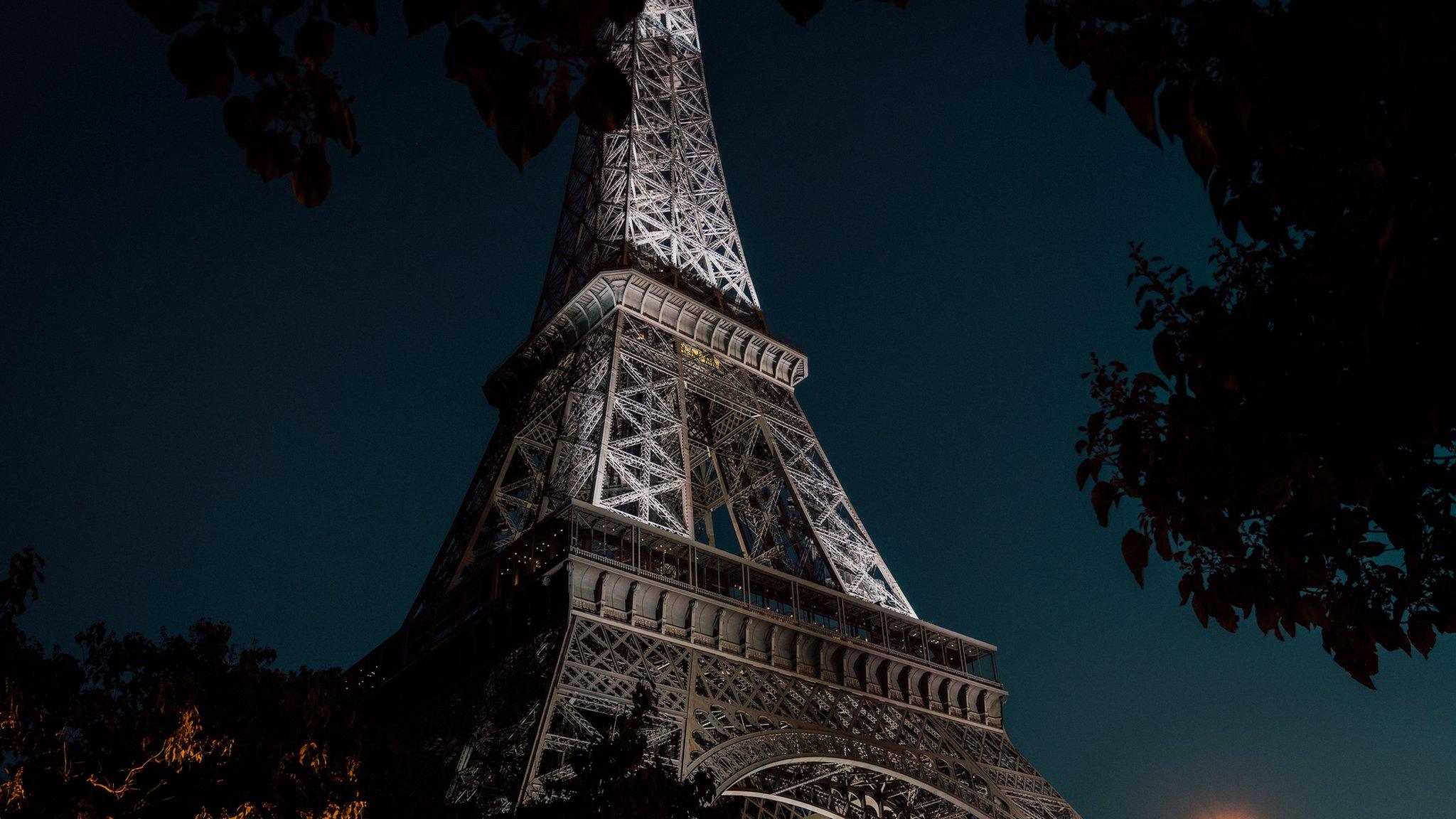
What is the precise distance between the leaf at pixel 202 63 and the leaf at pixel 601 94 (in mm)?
1190

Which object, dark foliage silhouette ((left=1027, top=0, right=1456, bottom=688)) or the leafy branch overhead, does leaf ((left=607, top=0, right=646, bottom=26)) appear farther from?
dark foliage silhouette ((left=1027, top=0, right=1456, bottom=688))

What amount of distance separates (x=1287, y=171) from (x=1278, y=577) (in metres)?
2.46

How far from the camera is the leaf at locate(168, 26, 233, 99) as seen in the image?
357cm

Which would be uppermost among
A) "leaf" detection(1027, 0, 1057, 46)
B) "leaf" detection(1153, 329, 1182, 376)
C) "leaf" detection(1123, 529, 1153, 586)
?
"leaf" detection(1027, 0, 1057, 46)

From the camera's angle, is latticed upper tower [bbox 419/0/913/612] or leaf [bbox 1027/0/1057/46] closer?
leaf [bbox 1027/0/1057/46]

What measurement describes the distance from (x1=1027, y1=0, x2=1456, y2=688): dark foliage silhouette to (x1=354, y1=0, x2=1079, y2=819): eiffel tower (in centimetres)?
1057

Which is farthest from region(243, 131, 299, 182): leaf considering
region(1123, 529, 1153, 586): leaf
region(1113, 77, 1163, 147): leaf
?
region(1123, 529, 1153, 586): leaf

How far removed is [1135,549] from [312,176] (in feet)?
15.3

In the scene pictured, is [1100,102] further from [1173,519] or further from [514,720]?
[514,720]

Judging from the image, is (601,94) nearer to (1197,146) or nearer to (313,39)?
(313,39)

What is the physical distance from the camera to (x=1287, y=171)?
5.73 m

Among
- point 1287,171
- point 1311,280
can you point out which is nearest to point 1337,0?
point 1287,171

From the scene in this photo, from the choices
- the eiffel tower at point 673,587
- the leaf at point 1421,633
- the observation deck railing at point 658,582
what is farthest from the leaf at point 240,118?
the observation deck railing at point 658,582

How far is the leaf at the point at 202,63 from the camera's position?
11.7 feet
